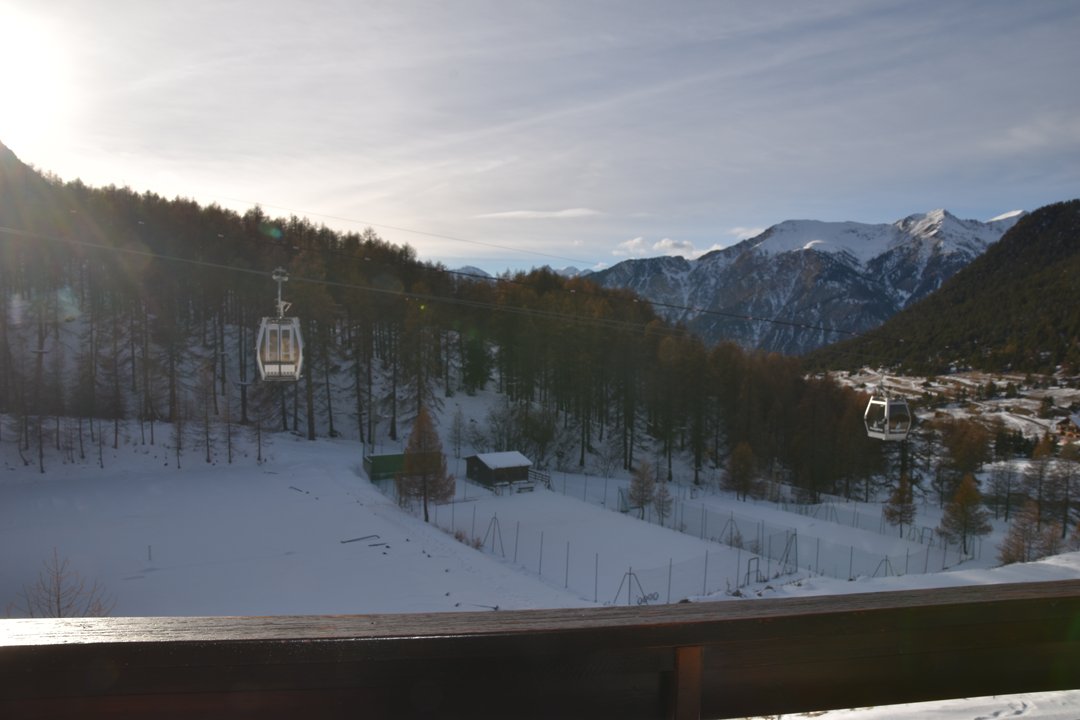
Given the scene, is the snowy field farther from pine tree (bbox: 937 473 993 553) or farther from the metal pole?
→ pine tree (bbox: 937 473 993 553)

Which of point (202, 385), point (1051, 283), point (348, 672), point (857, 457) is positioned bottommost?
point (857, 457)

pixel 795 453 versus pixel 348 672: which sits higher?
pixel 348 672

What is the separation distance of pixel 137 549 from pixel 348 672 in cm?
2702

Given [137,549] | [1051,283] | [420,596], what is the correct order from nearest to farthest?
[420,596], [137,549], [1051,283]

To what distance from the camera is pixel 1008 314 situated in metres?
140

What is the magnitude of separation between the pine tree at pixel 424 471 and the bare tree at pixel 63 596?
13307 mm

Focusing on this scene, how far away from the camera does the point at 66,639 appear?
1.36 metres

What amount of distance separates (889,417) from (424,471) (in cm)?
2145

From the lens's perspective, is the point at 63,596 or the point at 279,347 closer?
the point at 279,347

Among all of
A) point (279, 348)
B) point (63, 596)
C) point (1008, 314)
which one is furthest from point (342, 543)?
point (1008, 314)

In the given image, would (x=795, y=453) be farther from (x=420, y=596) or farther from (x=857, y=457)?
(x=420, y=596)

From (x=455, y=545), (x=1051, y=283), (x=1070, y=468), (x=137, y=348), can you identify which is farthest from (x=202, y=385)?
(x=1051, y=283)

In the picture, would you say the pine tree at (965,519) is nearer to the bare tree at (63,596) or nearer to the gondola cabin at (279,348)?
the gondola cabin at (279,348)

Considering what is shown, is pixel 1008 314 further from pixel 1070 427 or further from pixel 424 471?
pixel 424 471
